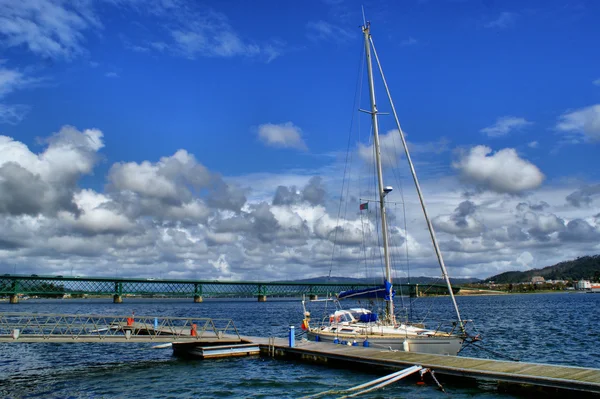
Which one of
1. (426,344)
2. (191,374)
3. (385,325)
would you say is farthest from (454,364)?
(191,374)

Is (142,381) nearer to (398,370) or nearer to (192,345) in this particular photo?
(192,345)

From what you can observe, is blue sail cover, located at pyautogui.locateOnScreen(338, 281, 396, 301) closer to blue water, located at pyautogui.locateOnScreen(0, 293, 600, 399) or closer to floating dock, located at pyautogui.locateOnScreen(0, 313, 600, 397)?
floating dock, located at pyautogui.locateOnScreen(0, 313, 600, 397)

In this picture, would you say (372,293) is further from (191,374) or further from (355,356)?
(191,374)

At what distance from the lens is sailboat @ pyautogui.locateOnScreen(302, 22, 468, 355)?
3497 centimetres

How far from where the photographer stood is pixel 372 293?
43969 mm

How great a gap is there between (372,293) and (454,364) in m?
15.3

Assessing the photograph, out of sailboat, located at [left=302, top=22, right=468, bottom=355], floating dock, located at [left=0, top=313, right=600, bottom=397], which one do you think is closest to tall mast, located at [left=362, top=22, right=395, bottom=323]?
sailboat, located at [left=302, top=22, right=468, bottom=355]

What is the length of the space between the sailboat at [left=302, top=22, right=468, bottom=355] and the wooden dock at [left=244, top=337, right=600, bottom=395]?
1.70 metres

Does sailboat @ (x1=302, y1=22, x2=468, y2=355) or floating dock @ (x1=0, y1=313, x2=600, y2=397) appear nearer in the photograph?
floating dock @ (x1=0, y1=313, x2=600, y2=397)

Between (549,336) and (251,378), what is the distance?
4108 centimetres

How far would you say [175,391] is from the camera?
29.4 metres

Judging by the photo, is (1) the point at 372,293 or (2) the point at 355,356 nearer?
(2) the point at 355,356

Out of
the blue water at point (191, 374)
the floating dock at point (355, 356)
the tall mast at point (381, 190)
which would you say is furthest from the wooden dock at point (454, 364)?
the tall mast at point (381, 190)

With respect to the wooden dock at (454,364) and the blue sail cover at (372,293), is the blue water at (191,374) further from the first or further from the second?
the blue sail cover at (372,293)
